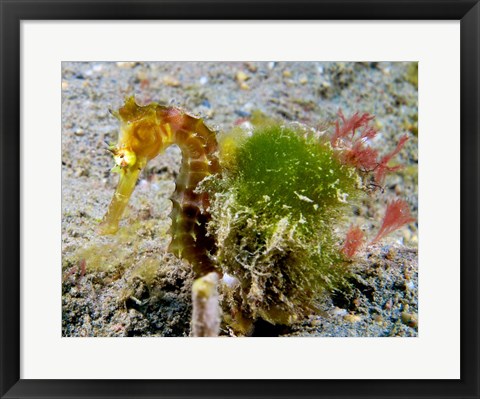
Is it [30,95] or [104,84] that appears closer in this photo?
[30,95]

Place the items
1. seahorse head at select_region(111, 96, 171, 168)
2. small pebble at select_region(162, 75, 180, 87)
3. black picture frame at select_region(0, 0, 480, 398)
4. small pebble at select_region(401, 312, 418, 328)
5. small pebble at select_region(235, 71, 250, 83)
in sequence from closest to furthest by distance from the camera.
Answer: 1. black picture frame at select_region(0, 0, 480, 398)
2. seahorse head at select_region(111, 96, 171, 168)
3. small pebble at select_region(401, 312, 418, 328)
4. small pebble at select_region(162, 75, 180, 87)
5. small pebble at select_region(235, 71, 250, 83)

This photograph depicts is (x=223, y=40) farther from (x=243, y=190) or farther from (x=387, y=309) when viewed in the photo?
(x=387, y=309)

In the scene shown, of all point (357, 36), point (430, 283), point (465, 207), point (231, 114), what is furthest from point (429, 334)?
point (231, 114)

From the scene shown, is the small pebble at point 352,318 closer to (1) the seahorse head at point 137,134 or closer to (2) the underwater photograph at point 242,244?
(2) the underwater photograph at point 242,244

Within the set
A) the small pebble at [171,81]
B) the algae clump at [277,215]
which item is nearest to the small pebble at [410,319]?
the algae clump at [277,215]

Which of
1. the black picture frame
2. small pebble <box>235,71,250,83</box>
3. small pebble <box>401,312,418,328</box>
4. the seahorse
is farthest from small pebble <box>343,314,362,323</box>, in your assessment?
small pebble <box>235,71,250,83</box>

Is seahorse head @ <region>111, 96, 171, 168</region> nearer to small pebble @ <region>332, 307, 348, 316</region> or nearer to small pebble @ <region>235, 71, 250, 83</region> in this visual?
small pebble @ <region>332, 307, 348, 316</region>

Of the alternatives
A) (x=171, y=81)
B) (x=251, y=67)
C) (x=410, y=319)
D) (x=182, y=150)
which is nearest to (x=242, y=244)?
(x=182, y=150)
